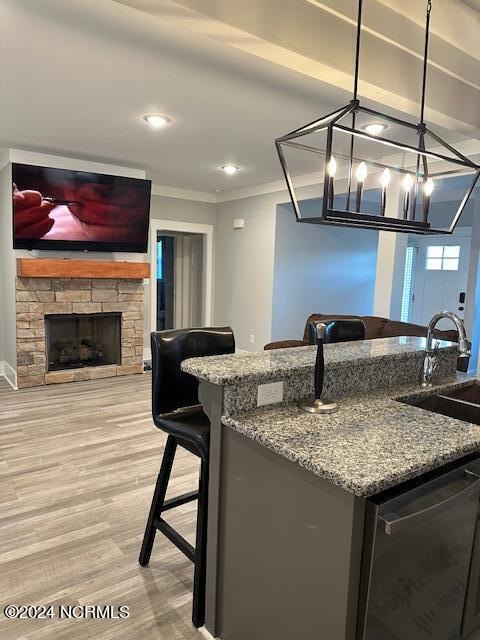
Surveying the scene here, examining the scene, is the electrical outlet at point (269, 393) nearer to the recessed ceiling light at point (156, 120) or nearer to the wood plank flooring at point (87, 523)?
the wood plank flooring at point (87, 523)

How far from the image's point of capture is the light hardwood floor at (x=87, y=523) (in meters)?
1.85

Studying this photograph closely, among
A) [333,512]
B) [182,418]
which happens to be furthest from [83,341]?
[333,512]

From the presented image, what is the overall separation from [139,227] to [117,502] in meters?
3.57

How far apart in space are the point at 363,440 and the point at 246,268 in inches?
208

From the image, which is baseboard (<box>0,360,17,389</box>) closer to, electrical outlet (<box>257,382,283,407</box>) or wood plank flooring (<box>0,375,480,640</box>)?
wood plank flooring (<box>0,375,480,640</box>)

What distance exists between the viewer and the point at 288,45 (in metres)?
1.88

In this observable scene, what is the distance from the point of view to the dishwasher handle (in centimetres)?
115

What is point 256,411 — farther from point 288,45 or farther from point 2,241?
point 2,241

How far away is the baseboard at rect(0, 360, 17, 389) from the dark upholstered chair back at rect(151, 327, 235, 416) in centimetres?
366

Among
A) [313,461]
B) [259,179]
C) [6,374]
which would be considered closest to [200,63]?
[313,461]

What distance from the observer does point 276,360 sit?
1.82 metres

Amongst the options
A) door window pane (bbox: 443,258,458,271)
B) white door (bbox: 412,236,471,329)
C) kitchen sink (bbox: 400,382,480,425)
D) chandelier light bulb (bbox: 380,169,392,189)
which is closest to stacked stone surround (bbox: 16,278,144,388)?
chandelier light bulb (bbox: 380,169,392,189)

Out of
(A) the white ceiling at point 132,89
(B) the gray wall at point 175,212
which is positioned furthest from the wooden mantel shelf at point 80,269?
(A) the white ceiling at point 132,89

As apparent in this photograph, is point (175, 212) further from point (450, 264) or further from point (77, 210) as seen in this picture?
point (450, 264)
